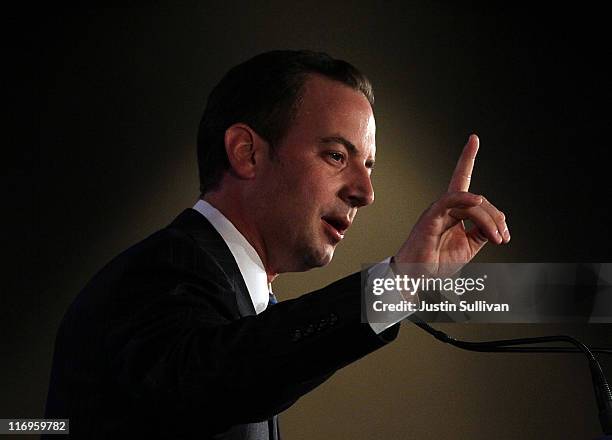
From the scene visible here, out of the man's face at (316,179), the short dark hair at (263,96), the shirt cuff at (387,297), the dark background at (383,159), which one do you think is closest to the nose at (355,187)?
the man's face at (316,179)

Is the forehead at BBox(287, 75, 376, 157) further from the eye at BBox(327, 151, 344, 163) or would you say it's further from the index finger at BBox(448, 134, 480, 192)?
the index finger at BBox(448, 134, 480, 192)

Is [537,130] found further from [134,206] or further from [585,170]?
[134,206]

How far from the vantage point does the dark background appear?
77.5 inches

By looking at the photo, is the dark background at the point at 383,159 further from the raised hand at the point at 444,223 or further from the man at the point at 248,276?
the raised hand at the point at 444,223

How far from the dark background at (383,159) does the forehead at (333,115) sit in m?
0.94

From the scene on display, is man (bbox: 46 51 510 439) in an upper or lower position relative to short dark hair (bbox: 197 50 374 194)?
lower

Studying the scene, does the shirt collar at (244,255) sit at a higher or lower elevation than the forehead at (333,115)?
lower

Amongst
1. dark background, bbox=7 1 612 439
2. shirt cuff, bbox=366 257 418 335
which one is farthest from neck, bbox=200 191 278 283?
dark background, bbox=7 1 612 439

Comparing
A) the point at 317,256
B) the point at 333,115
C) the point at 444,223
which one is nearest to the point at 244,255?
the point at 317,256

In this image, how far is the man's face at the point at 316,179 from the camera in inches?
40.7

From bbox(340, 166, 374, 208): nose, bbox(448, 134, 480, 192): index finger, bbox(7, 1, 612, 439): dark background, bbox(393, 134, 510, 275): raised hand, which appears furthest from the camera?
bbox(7, 1, 612, 439): dark background

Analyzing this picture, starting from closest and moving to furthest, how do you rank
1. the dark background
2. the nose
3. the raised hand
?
1. the raised hand
2. the nose
3. the dark background

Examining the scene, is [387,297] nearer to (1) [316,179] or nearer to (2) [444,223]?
(2) [444,223]

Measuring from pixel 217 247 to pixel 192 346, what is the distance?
0.31 metres
